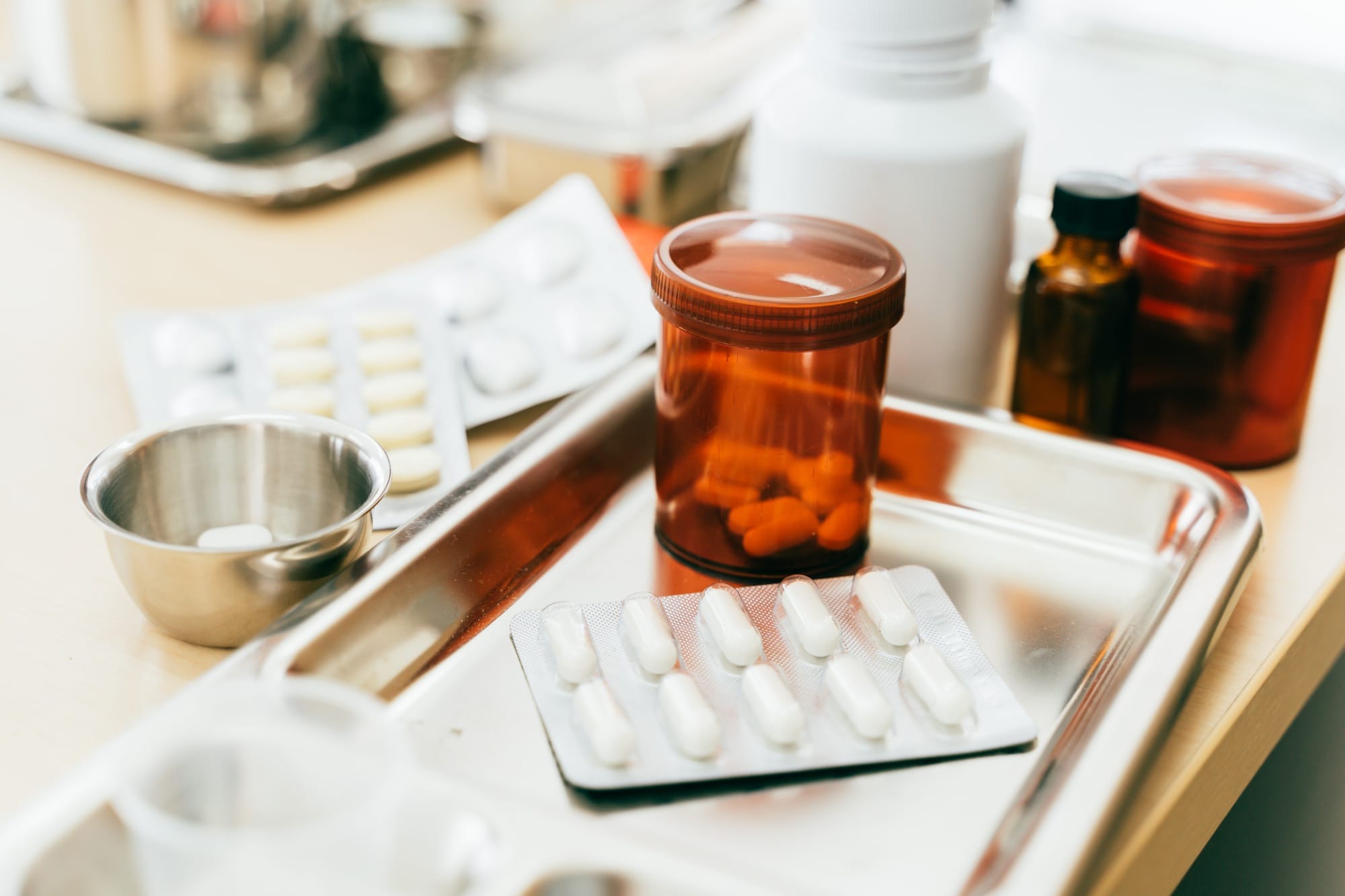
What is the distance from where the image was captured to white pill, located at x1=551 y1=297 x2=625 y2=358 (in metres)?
0.65

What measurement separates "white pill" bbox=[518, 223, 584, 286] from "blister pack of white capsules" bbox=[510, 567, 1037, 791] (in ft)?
0.86

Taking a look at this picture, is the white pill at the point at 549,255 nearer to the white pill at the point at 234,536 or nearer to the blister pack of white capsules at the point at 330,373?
the blister pack of white capsules at the point at 330,373

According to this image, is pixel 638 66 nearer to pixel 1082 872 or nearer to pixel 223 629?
pixel 223 629

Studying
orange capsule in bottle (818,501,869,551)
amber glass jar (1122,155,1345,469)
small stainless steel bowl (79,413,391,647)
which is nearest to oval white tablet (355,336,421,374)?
small stainless steel bowl (79,413,391,647)

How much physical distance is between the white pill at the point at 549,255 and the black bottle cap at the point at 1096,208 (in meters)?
0.25

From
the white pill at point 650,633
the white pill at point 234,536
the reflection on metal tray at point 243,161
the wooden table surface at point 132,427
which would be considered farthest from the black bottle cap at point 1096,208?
the reflection on metal tray at point 243,161

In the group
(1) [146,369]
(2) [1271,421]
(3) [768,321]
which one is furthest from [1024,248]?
(1) [146,369]

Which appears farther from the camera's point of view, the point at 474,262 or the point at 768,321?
the point at 474,262

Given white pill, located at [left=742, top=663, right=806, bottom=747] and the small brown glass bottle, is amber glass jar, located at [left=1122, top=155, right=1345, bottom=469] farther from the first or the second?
white pill, located at [left=742, top=663, right=806, bottom=747]

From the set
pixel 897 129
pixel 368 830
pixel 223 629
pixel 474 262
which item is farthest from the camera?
pixel 474 262

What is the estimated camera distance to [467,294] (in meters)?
0.69

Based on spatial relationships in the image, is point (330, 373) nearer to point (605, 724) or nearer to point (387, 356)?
point (387, 356)

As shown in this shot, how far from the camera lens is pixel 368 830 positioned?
0.29 meters

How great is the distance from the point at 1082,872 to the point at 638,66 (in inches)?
25.3
